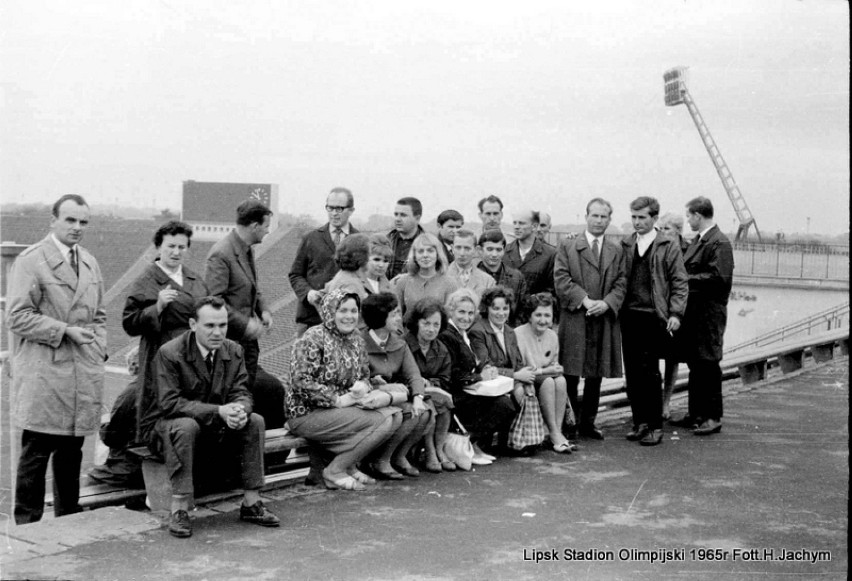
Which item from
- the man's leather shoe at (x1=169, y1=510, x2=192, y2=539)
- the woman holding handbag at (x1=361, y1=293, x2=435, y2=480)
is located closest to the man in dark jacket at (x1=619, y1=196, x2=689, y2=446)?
the woman holding handbag at (x1=361, y1=293, x2=435, y2=480)

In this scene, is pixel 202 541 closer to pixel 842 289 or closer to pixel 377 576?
pixel 377 576

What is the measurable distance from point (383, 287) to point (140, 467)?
212 centimetres

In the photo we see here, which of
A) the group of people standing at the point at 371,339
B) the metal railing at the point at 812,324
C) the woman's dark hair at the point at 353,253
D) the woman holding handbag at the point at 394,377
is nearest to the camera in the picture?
the group of people standing at the point at 371,339

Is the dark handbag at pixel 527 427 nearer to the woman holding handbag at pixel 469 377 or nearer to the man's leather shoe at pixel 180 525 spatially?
the woman holding handbag at pixel 469 377

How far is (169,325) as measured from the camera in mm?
5371

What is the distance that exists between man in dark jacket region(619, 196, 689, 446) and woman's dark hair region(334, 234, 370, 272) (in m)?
2.27

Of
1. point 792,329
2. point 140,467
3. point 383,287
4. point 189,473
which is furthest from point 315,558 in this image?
point 792,329

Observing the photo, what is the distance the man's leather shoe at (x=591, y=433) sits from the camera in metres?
7.52

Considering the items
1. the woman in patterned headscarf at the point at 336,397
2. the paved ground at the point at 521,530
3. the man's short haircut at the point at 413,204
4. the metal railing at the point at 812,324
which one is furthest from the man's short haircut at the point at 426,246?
the metal railing at the point at 812,324

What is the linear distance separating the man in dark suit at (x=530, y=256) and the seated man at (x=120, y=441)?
3.46 metres

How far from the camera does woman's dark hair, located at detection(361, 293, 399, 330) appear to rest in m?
6.15

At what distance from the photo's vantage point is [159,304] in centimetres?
528

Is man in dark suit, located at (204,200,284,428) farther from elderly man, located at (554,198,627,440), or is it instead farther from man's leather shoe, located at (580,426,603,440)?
man's leather shoe, located at (580,426,603,440)

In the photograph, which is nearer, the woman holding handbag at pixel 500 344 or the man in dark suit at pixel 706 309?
the woman holding handbag at pixel 500 344
